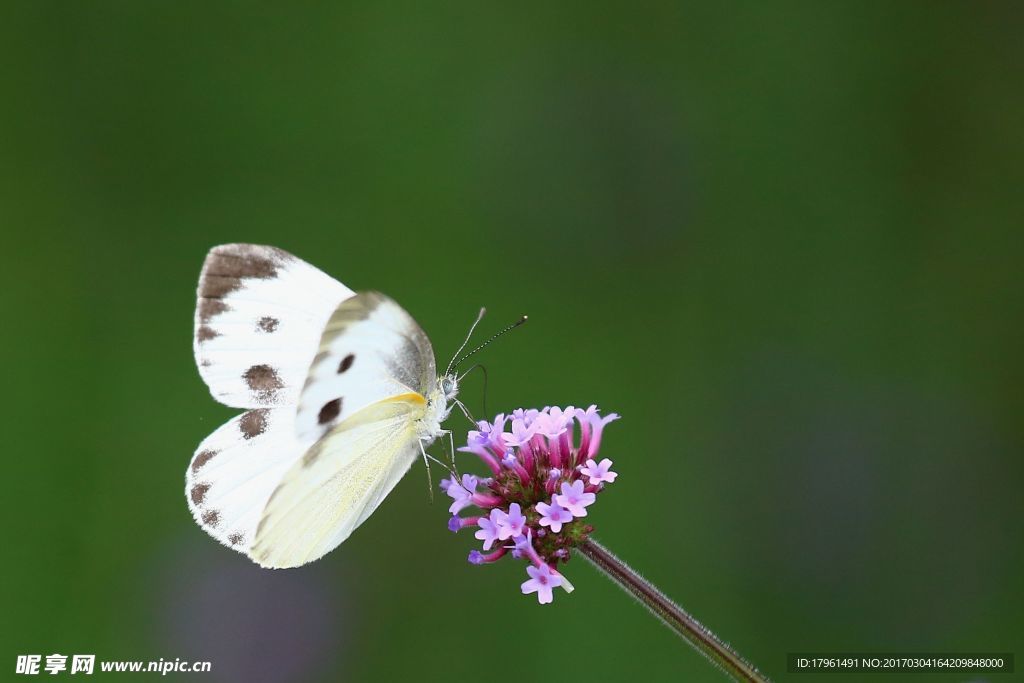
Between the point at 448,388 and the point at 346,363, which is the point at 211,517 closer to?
the point at 346,363

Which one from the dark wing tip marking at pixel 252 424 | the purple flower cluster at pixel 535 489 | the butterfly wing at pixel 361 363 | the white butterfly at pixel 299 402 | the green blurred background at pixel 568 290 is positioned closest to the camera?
the purple flower cluster at pixel 535 489

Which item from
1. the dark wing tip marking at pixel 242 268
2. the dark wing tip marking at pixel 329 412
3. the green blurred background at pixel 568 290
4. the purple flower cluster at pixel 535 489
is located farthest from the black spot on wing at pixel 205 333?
the green blurred background at pixel 568 290

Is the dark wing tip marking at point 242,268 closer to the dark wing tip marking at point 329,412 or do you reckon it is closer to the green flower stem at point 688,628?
the dark wing tip marking at point 329,412

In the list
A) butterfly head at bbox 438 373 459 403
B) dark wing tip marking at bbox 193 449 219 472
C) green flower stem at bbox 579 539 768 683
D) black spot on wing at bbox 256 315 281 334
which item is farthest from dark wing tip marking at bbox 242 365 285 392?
green flower stem at bbox 579 539 768 683

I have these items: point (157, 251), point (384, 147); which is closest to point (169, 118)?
point (157, 251)

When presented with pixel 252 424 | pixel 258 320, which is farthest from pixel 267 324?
pixel 252 424

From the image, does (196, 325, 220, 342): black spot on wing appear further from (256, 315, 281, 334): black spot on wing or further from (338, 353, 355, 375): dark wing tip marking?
(338, 353, 355, 375): dark wing tip marking
